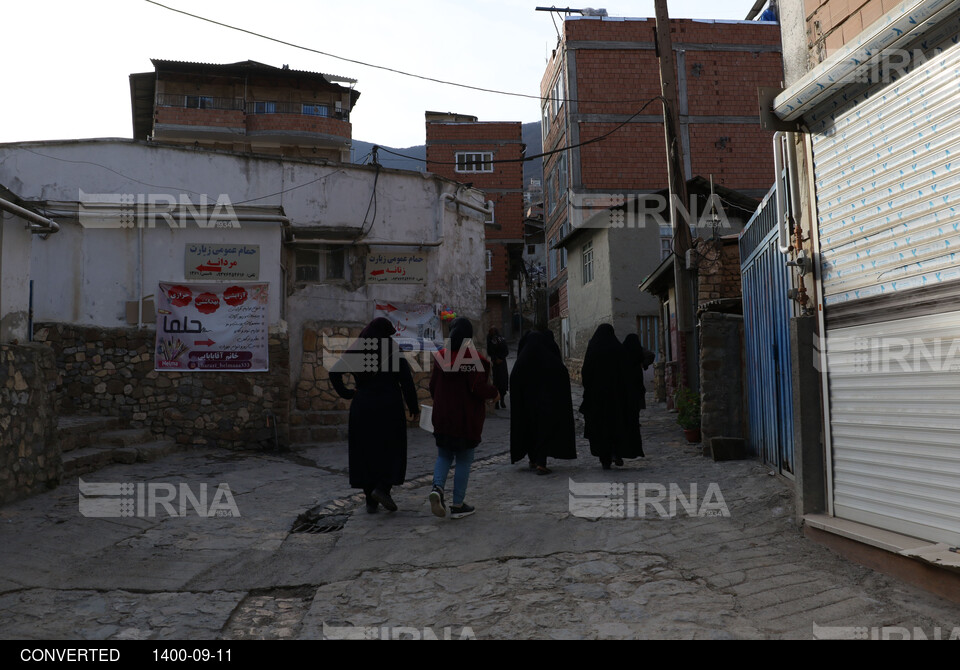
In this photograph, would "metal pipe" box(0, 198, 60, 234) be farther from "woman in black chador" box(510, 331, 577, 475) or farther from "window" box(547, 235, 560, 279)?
"window" box(547, 235, 560, 279)

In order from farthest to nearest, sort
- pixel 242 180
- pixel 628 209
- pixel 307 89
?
pixel 307 89 < pixel 628 209 < pixel 242 180

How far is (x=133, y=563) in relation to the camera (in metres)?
4.53

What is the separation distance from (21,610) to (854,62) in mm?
5022

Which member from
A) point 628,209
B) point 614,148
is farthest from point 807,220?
point 614,148

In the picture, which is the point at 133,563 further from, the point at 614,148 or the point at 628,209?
the point at 614,148

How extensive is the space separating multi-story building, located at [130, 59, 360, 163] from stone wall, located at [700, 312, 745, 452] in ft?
82.2

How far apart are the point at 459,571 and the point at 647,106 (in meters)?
23.0

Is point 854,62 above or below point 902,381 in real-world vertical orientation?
above

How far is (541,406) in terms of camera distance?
7.50 metres

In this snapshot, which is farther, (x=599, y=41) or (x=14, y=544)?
(x=599, y=41)

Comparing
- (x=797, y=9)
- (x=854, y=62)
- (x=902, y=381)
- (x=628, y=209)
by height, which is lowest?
(x=902, y=381)

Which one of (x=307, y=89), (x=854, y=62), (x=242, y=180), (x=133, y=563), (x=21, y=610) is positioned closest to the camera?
(x=21, y=610)

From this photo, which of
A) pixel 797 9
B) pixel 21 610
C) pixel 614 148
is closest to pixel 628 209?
pixel 614 148

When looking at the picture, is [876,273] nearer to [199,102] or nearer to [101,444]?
[101,444]
